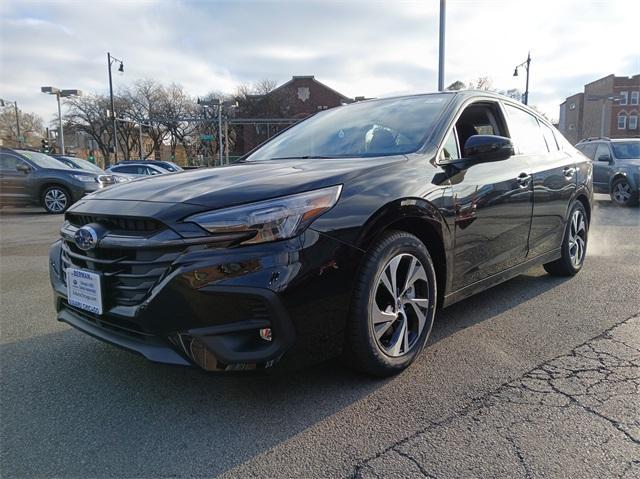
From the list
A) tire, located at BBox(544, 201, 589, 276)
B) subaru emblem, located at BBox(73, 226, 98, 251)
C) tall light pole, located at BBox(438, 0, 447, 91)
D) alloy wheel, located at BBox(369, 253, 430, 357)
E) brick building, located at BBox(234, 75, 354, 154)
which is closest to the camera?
subaru emblem, located at BBox(73, 226, 98, 251)

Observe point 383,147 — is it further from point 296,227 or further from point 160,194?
point 160,194

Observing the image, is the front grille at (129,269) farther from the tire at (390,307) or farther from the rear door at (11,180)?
the rear door at (11,180)

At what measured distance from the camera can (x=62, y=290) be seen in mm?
2682

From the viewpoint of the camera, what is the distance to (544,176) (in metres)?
4.08

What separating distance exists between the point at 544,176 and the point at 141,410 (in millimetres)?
3551

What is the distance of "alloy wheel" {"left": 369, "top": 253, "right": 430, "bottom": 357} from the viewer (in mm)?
2566

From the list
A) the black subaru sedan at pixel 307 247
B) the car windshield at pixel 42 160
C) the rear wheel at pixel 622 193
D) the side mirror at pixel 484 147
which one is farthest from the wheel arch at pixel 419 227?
the car windshield at pixel 42 160

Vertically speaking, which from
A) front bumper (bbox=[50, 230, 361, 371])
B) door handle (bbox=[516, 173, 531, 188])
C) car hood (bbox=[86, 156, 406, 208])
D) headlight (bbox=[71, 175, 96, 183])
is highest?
car hood (bbox=[86, 156, 406, 208])

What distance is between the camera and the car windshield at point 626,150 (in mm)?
12680

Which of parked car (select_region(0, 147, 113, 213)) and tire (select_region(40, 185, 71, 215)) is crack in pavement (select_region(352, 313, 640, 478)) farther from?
tire (select_region(40, 185, 71, 215))

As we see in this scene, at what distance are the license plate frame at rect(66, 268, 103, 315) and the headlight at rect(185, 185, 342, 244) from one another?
2.01 ft

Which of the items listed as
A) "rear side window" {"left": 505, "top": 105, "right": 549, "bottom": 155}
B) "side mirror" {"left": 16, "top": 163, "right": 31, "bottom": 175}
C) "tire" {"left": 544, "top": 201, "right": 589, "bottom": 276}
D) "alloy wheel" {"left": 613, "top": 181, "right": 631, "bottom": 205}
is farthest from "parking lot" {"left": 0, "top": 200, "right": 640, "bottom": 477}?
"alloy wheel" {"left": 613, "top": 181, "right": 631, "bottom": 205}

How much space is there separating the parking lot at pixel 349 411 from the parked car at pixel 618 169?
1030 centimetres

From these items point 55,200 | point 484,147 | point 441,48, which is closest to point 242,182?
point 484,147
